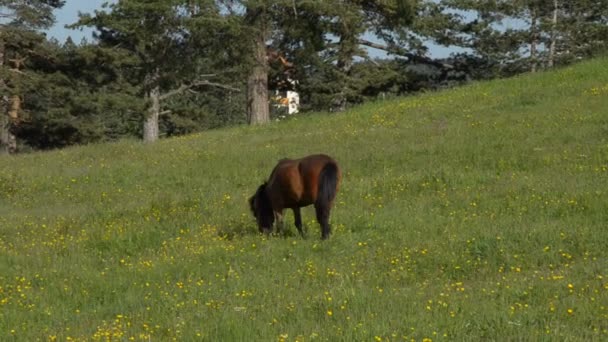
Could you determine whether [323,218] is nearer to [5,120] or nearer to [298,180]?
[298,180]

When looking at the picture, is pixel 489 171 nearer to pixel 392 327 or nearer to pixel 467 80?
pixel 392 327

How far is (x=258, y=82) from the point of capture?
32.2m

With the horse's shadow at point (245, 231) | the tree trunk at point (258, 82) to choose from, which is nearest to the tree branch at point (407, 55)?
the tree trunk at point (258, 82)

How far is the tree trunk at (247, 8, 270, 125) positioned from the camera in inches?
1254

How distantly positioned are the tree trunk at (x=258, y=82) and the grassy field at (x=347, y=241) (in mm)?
9434

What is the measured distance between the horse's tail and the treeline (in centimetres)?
1975

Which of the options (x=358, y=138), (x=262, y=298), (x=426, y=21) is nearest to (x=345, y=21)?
(x=426, y=21)

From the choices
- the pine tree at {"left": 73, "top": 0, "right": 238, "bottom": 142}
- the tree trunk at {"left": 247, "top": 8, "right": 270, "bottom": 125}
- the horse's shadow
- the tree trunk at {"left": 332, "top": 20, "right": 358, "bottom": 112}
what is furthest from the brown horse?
the tree trunk at {"left": 332, "top": 20, "right": 358, "bottom": 112}

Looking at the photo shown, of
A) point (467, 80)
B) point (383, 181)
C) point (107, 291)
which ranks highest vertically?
point (467, 80)

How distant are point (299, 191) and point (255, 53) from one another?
21.1 m

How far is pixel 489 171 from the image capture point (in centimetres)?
1546

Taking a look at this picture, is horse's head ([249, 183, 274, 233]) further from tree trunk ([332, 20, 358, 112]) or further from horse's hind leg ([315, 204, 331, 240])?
tree trunk ([332, 20, 358, 112])

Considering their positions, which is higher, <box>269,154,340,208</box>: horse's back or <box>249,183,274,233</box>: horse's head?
<box>269,154,340,208</box>: horse's back

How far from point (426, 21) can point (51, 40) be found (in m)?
20.0
